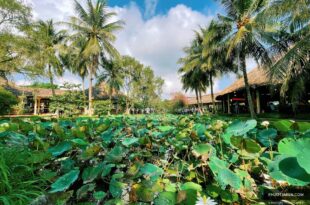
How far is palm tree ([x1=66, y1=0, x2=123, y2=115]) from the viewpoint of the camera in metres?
20.5

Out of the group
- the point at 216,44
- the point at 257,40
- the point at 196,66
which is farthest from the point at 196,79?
the point at 257,40

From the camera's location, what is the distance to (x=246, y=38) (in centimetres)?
1320

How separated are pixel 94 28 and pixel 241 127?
22.1 metres

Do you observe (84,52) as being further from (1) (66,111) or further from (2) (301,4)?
(2) (301,4)

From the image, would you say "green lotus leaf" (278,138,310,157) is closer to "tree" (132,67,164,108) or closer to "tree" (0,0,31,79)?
"tree" (0,0,31,79)

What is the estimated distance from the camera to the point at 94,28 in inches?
830

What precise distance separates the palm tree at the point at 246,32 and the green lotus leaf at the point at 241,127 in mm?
13180

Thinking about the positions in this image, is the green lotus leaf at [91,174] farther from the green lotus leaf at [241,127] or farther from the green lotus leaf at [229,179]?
the green lotus leaf at [241,127]

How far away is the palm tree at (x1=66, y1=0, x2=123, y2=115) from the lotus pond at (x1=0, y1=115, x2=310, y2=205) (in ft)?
65.7

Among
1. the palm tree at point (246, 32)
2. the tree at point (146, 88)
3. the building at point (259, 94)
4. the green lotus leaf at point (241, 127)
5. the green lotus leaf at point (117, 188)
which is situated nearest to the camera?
the green lotus leaf at point (117, 188)

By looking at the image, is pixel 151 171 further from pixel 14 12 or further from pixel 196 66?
pixel 196 66

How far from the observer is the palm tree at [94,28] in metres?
20.5

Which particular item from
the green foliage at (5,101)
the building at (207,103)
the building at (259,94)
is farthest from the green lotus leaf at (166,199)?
the building at (207,103)

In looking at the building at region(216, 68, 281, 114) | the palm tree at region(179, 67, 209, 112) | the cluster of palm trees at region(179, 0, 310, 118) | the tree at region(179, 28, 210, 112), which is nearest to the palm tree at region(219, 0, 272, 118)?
the cluster of palm trees at region(179, 0, 310, 118)
